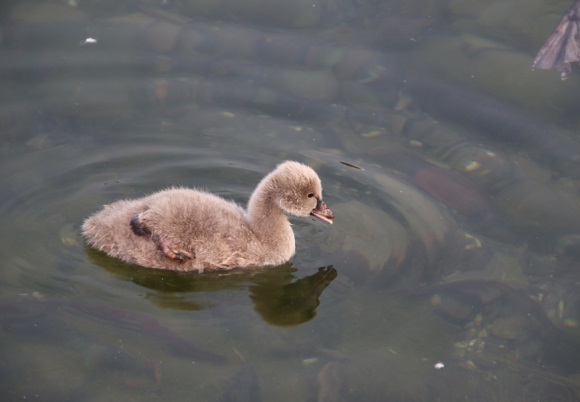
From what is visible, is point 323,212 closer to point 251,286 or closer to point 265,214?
point 265,214

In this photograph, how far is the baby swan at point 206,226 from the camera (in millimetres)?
6559

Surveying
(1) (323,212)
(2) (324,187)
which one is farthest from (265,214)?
(2) (324,187)

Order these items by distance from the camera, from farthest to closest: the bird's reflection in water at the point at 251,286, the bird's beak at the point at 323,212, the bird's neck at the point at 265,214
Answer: the bird's beak at the point at 323,212 < the bird's neck at the point at 265,214 < the bird's reflection in water at the point at 251,286

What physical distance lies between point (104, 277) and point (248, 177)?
184 cm

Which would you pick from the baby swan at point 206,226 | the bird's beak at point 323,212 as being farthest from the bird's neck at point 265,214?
the bird's beak at point 323,212

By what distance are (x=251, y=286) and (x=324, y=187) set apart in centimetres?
149

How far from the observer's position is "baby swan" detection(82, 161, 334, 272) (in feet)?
21.5

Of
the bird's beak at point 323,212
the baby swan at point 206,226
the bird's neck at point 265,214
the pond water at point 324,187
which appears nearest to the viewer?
the pond water at point 324,187

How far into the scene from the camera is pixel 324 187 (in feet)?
25.4

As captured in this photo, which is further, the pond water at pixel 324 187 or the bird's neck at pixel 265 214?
the bird's neck at pixel 265 214

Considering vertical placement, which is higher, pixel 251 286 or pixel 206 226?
pixel 206 226

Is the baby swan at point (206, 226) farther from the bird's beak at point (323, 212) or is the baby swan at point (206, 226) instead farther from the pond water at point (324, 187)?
the pond water at point (324, 187)

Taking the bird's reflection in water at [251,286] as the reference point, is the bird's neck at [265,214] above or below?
above

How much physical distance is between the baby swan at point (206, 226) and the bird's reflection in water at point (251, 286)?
71 mm
